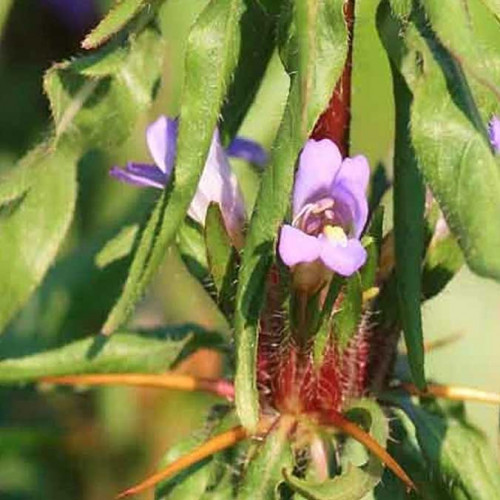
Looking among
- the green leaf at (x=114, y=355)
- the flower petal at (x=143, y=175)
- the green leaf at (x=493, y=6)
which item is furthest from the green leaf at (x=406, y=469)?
the green leaf at (x=493, y=6)

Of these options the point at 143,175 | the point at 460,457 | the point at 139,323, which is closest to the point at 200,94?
the point at 143,175

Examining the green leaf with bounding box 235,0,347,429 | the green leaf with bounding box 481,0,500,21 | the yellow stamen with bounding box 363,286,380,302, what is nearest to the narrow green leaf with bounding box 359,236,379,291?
the yellow stamen with bounding box 363,286,380,302

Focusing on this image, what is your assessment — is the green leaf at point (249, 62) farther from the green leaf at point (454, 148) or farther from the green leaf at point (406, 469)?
the green leaf at point (406, 469)

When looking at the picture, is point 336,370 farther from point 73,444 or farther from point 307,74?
point 73,444

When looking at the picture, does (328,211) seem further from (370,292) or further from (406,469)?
(406,469)

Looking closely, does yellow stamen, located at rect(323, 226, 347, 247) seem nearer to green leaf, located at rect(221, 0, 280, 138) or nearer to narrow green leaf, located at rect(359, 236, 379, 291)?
narrow green leaf, located at rect(359, 236, 379, 291)

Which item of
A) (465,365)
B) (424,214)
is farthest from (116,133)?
(465,365)
